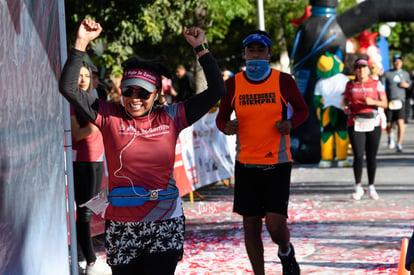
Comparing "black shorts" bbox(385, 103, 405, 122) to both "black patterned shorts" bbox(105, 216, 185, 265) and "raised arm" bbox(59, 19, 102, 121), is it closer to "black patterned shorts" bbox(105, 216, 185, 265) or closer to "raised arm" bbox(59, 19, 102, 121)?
"black patterned shorts" bbox(105, 216, 185, 265)

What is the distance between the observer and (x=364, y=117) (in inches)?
427

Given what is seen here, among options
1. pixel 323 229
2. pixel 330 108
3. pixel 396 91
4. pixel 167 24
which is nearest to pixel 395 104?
pixel 396 91

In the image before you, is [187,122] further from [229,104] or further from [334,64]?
[334,64]

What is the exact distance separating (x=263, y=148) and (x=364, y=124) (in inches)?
206

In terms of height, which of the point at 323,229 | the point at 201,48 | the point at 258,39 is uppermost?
the point at 258,39

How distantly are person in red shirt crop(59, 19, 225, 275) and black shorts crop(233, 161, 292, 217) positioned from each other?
160cm

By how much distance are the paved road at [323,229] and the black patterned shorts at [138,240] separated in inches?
115

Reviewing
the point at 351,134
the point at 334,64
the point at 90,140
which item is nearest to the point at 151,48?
the point at 334,64

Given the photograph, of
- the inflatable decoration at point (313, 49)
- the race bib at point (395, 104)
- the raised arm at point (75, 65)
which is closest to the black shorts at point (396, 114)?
the race bib at point (395, 104)

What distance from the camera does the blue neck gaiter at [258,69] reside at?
586 centimetres

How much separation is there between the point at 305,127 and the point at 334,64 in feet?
6.19

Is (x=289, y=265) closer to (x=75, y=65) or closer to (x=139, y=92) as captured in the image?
(x=139, y=92)

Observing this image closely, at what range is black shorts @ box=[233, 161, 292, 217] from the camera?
19.0 ft

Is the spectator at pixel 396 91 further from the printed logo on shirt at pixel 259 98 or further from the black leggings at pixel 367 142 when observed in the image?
the printed logo on shirt at pixel 259 98
